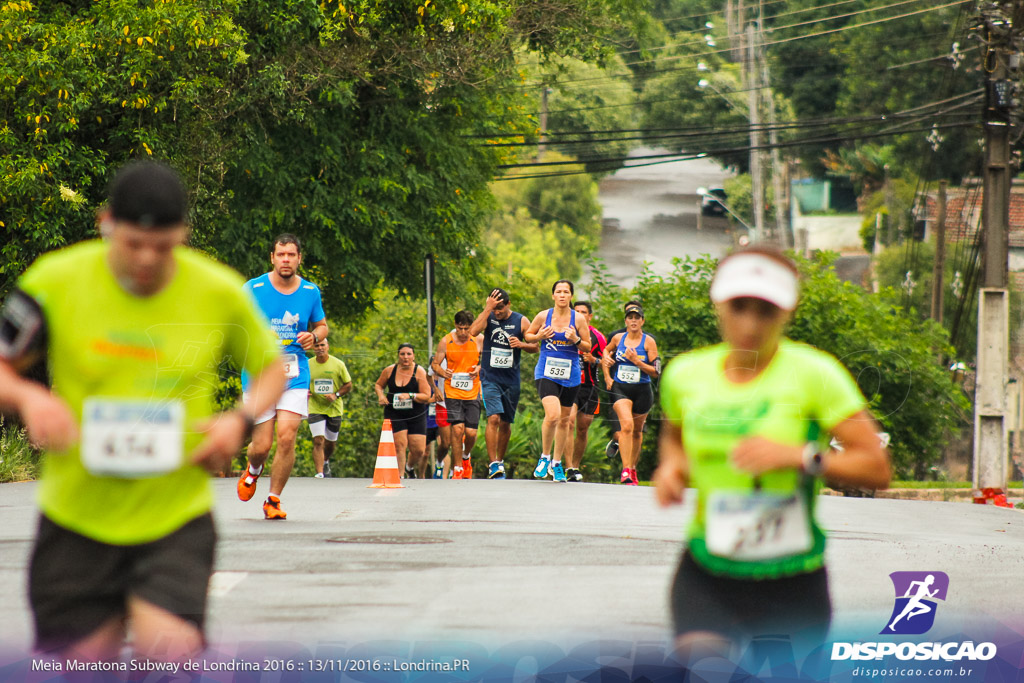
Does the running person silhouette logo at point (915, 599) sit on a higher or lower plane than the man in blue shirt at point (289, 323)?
lower

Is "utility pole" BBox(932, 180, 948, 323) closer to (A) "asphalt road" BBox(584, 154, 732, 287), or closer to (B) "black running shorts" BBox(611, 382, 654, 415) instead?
(A) "asphalt road" BBox(584, 154, 732, 287)

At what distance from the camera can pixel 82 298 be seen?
382 centimetres

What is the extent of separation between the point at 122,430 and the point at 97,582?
43 cm

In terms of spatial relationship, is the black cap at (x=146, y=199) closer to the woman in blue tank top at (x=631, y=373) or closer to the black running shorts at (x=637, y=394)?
the woman in blue tank top at (x=631, y=373)

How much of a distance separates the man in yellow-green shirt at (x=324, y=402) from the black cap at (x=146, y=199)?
44.6 ft

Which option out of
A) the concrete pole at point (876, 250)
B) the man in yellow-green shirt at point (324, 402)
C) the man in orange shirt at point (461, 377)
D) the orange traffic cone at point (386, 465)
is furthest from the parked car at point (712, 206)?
the orange traffic cone at point (386, 465)

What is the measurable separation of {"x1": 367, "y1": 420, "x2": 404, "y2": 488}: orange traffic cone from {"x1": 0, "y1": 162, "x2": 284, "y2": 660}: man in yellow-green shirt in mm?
11123

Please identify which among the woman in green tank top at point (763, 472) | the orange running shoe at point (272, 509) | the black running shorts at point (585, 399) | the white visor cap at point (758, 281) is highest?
the white visor cap at point (758, 281)

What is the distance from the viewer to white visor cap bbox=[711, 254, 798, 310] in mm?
3613

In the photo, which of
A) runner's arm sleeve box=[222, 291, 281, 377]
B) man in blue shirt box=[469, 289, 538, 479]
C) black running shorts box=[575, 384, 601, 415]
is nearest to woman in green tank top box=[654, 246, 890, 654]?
runner's arm sleeve box=[222, 291, 281, 377]

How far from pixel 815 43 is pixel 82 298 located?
72.8 m

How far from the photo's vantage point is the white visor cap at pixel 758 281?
3.61 m

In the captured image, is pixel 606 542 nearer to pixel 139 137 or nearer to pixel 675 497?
pixel 675 497

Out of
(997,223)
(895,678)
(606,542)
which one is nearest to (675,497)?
(895,678)
